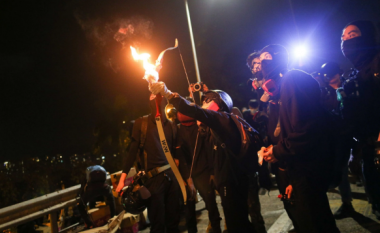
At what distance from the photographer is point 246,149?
8.83 ft

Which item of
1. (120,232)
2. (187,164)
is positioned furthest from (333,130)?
(120,232)

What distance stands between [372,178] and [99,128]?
28.0m

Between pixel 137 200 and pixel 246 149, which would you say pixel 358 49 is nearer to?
pixel 246 149

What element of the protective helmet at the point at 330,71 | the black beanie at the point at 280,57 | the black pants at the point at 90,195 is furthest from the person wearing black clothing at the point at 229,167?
the black pants at the point at 90,195

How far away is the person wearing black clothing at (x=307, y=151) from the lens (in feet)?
7.06

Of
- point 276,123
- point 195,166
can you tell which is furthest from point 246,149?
point 195,166

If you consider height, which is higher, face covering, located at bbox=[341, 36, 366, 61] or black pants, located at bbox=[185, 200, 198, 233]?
face covering, located at bbox=[341, 36, 366, 61]

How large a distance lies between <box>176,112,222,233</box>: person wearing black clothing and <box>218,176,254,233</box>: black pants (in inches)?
40.6

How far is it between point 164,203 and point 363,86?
3.06 metres

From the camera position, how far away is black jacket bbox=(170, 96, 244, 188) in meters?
2.47

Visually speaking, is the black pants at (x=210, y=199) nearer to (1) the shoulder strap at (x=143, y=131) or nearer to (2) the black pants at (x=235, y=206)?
(1) the shoulder strap at (x=143, y=131)

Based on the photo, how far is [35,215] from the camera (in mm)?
4062

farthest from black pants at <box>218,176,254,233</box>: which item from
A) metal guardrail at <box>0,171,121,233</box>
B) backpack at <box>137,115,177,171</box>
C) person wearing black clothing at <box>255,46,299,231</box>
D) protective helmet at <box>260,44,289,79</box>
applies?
metal guardrail at <box>0,171,121,233</box>

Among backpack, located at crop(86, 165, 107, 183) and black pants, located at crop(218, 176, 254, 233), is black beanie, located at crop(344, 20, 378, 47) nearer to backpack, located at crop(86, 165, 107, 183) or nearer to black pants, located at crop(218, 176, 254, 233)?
black pants, located at crop(218, 176, 254, 233)
